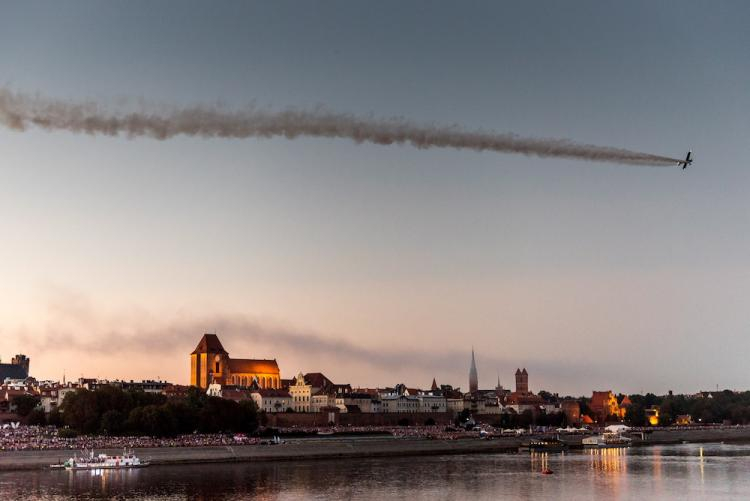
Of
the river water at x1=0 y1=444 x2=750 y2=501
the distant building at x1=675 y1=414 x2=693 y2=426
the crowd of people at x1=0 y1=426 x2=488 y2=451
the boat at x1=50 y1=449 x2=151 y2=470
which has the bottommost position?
the distant building at x1=675 y1=414 x2=693 y2=426

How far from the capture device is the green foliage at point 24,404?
4894 inches

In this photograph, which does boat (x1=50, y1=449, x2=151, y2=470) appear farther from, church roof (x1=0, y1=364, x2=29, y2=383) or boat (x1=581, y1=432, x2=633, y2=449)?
Answer: church roof (x1=0, y1=364, x2=29, y2=383)

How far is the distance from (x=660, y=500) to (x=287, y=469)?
33.3 meters

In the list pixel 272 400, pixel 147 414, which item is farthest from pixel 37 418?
pixel 272 400

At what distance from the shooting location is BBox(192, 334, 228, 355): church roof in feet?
570

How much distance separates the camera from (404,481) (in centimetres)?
6662

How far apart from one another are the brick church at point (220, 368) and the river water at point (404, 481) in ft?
289

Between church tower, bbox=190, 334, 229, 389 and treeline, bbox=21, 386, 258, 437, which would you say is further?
church tower, bbox=190, 334, 229, 389

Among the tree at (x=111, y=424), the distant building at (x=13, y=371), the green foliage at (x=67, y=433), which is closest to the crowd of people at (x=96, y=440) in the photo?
the green foliage at (x=67, y=433)

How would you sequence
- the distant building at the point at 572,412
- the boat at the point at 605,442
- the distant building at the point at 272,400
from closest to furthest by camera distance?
the boat at the point at 605,442 → the distant building at the point at 272,400 → the distant building at the point at 572,412

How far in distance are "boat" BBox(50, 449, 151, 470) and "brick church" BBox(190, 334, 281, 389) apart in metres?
92.2

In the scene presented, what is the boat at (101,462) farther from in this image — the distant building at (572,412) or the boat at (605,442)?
the distant building at (572,412)

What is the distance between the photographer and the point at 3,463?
7294 cm

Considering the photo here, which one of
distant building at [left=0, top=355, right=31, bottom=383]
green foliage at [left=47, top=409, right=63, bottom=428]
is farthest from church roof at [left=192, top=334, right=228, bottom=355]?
green foliage at [left=47, top=409, right=63, bottom=428]
